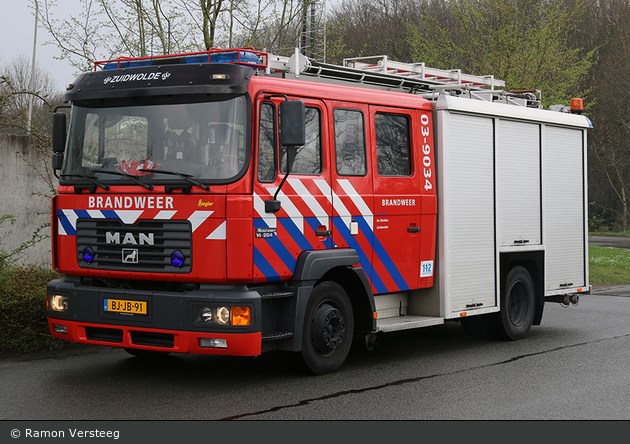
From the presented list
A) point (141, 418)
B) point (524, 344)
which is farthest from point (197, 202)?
point (524, 344)

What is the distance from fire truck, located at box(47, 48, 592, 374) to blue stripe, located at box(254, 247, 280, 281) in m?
0.01

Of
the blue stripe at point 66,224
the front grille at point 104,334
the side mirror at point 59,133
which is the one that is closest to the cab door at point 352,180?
the front grille at point 104,334

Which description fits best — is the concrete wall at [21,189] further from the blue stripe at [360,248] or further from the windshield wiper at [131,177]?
the blue stripe at [360,248]

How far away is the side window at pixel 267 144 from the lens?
22.3ft

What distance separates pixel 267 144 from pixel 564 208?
5.26m

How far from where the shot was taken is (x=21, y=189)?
11.6 metres

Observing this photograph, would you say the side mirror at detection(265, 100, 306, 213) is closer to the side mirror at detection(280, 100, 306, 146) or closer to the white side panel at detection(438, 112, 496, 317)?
the side mirror at detection(280, 100, 306, 146)

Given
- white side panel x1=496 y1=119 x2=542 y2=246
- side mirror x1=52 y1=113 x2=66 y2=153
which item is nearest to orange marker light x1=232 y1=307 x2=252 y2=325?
side mirror x1=52 y1=113 x2=66 y2=153

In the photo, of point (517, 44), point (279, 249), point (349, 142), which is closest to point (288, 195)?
point (279, 249)

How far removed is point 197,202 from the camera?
6.57 metres

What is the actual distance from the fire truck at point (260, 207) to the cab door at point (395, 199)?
20 mm

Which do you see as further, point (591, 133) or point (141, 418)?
point (591, 133)

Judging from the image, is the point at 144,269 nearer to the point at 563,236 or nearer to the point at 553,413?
the point at 553,413

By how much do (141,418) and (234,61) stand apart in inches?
126
